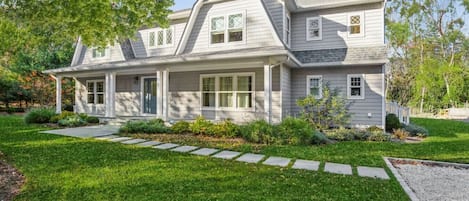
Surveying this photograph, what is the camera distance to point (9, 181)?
13.9 feet

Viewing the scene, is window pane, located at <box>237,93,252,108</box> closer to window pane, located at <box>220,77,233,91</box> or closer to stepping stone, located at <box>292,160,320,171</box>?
window pane, located at <box>220,77,233,91</box>

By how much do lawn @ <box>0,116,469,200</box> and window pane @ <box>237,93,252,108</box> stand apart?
4634mm

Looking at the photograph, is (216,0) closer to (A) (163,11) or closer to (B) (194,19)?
(B) (194,19)

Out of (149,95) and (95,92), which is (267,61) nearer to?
(149,95)

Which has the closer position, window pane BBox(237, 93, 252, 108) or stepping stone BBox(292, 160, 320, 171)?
stepping stone BBox(292, 160, 320, 171)

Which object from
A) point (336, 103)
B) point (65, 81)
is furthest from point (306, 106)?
point (65, 81)

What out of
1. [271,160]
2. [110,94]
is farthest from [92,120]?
[271,160]

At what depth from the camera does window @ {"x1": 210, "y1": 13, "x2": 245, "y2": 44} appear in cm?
1118

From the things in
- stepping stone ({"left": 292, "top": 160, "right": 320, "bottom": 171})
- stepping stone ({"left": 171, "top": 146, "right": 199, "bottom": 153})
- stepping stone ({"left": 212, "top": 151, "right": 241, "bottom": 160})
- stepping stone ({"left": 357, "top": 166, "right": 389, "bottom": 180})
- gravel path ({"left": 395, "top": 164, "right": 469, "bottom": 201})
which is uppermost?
stepping stone ({"left": 171, "top": 146, "right": 199, "bottom": 153})

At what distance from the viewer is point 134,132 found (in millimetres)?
9617

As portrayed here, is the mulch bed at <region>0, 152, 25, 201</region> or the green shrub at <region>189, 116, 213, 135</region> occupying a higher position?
the green shrub at <region>189, 116, 213, 135</region>

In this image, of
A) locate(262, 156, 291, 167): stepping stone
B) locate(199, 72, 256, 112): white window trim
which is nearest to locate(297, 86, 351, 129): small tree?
locate(199, 72, 256, 112): white window trim

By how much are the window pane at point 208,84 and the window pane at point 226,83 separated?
0.46 meters

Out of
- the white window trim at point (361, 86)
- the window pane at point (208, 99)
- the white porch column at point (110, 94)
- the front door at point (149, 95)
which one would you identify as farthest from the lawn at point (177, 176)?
the front door at point (149, 95)
